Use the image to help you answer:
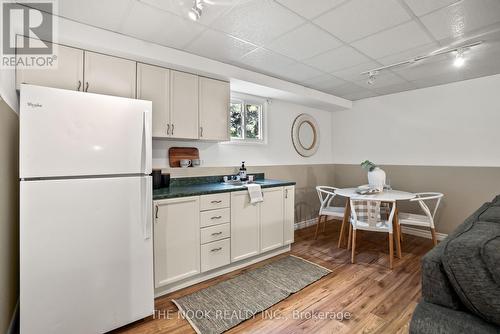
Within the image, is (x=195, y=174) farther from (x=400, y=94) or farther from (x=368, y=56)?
(x=400, y=94)

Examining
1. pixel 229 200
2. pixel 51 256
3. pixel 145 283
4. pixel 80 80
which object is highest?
pixel 80 80

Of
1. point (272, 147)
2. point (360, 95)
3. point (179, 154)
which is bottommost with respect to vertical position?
point (179, 154)

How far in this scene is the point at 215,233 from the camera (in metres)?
2.40

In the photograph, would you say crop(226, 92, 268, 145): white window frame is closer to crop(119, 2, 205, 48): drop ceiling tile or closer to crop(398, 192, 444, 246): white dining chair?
crop(119, 2, 205, 48): drop ceiling tile

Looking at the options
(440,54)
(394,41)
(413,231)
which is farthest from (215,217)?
(413,231)

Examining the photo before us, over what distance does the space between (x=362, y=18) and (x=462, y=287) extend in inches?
75.2

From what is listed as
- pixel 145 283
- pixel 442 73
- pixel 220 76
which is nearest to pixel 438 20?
pixel 442 73

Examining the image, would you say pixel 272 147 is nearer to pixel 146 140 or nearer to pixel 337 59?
pixel 337 59

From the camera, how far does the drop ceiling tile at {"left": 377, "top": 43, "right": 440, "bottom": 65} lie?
2.32 m

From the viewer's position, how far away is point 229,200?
250 cm

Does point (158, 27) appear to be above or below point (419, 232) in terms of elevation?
above

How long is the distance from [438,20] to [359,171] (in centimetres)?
284

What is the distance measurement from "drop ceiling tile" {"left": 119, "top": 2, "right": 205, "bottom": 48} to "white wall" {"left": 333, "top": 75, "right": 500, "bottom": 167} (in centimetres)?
339

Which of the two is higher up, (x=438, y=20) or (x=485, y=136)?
(x=438, y=20)
